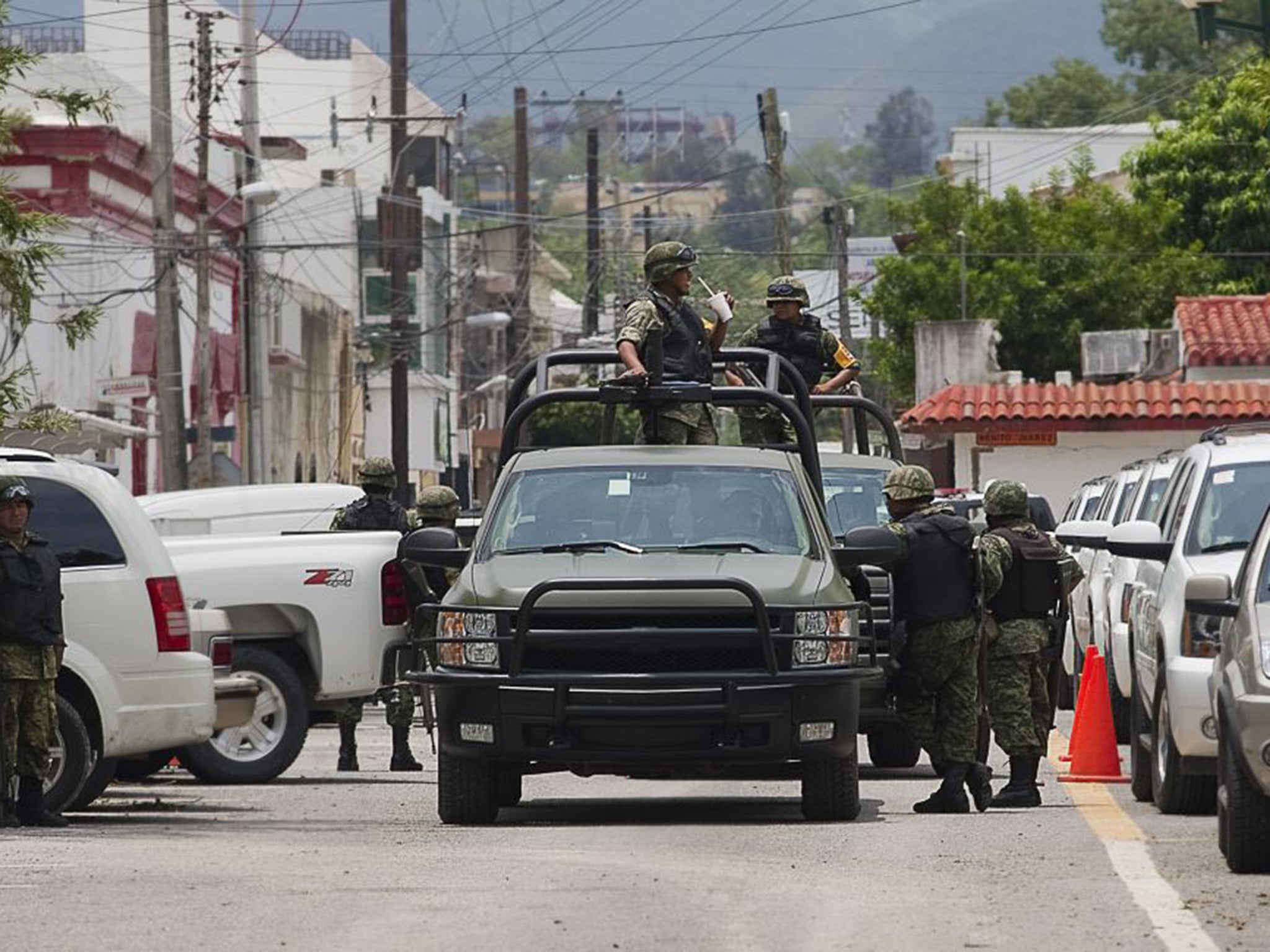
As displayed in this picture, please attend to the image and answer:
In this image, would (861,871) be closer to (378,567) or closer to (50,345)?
(378,567)

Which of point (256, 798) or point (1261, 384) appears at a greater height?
point (1261, 384)

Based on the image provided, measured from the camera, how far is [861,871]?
11523 millimetres

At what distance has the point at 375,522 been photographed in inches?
801

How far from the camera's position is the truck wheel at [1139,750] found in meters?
15.5

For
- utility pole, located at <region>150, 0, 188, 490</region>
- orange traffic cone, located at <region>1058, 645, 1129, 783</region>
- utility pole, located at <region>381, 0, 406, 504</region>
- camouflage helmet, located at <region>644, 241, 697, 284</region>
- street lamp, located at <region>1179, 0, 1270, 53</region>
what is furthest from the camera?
utility pole, located at <region>381, 0, 406, 504</region>

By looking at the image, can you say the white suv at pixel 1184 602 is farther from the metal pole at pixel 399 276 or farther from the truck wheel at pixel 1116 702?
the metal pole at pixel 399 276

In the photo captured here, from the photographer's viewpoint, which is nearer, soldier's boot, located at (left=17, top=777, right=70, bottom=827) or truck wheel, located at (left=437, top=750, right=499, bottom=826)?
truck wheel, located at (left=437, top=750, right=499, bottom=826)

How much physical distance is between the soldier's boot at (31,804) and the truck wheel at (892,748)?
5309 millimetres

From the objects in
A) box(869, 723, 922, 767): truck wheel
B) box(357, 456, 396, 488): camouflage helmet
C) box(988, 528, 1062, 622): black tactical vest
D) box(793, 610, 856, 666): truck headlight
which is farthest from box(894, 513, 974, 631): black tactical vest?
box(357, 456, 396, 488): camouflage helmet

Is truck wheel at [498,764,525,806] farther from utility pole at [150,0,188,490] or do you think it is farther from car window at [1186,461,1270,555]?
utility pole at [150,0,188,490]

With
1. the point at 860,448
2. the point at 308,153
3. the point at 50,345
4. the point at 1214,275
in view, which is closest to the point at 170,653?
the point at 860,448

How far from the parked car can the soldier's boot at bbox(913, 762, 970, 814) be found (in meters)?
3.07

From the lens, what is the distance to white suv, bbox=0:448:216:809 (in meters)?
15.2

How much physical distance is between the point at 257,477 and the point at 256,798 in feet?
96.9
